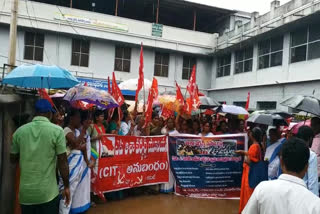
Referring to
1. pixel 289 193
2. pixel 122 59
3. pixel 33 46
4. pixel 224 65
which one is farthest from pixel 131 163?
pixel 224 65

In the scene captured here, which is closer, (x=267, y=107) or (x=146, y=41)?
(x=267, y=107)

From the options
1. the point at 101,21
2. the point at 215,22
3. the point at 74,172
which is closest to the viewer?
the point at 74,172

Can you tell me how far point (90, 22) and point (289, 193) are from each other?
18.1 meters

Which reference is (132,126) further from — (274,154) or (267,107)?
(267,107)

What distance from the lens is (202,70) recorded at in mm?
21922

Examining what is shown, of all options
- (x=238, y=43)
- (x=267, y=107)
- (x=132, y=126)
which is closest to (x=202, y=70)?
(x=238, y=43)

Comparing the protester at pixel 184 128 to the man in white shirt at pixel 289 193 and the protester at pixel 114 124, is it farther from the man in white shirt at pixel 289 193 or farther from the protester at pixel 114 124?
the man in white shirt at pixel 289 193

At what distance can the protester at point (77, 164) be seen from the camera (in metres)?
3.99

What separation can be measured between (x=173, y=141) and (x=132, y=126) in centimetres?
101

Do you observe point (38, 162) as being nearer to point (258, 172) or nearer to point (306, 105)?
point (258, 172)

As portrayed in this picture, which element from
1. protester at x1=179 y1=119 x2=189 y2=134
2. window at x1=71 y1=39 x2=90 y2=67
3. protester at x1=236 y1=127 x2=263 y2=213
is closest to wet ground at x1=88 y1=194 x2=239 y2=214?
protester at x1=236 y1=127 x2=263 y2=213

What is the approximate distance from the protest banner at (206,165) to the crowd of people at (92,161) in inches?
10.3

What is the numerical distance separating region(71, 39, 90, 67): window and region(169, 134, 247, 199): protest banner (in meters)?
14.0

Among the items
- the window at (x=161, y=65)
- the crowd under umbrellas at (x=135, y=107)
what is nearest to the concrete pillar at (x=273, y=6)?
the window at (x=161, y=65)
